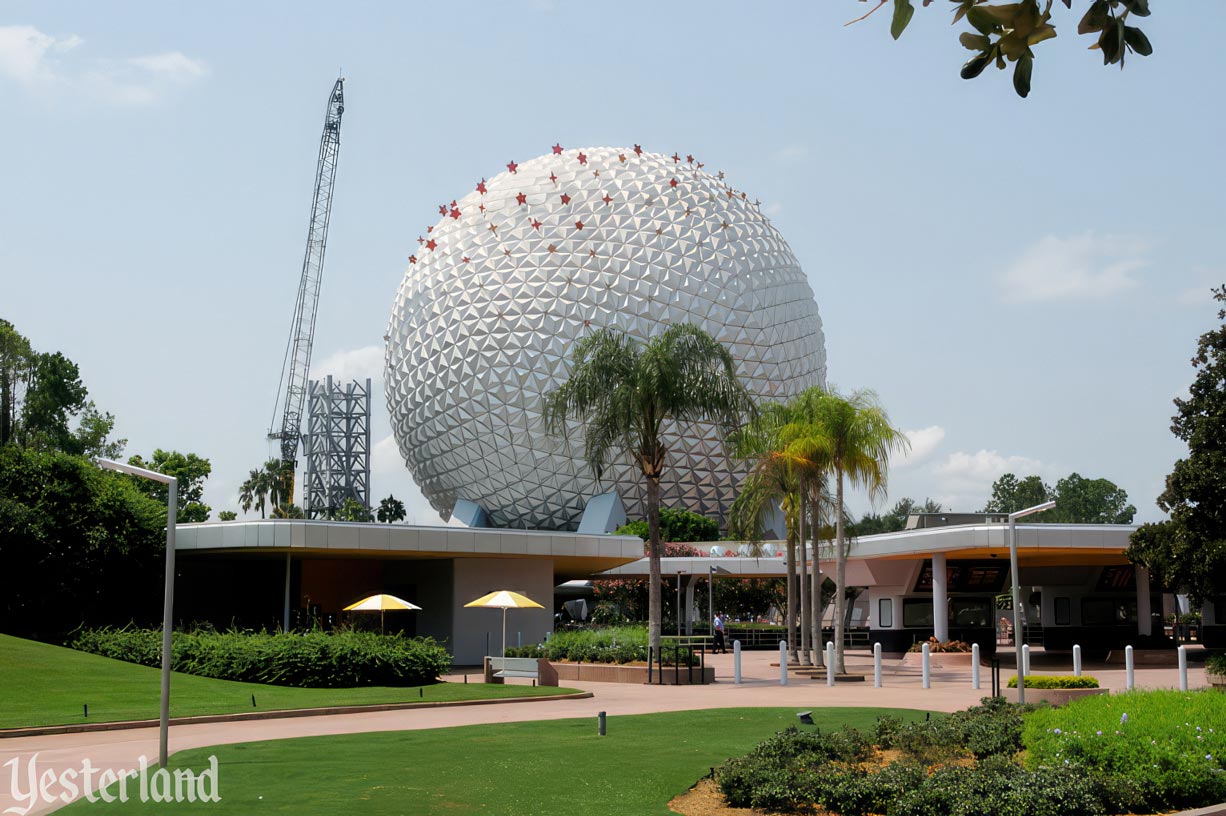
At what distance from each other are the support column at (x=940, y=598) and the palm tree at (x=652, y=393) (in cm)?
1249

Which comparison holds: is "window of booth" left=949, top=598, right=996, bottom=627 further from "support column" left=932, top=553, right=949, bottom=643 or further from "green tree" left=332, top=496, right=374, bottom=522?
"green tree" left=332, top=496, right=374, bottom=522

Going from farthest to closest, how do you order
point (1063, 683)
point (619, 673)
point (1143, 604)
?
point (1143, 604)
point (619, 673)
point (1063, 683)

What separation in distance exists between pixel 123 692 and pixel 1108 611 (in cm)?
3819

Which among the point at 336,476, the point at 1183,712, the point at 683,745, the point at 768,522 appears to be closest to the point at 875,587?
the point at 768,522

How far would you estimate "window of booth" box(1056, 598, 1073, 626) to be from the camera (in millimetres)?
48531

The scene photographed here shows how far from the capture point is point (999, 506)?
141 m

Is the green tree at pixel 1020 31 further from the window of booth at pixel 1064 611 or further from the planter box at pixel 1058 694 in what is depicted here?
the window of booth at pixel 1064 611

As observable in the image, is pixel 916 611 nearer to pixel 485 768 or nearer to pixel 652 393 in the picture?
pixel 652 393

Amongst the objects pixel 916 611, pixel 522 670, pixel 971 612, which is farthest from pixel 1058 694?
pixel 916 611

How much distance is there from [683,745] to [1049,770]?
6.87 m

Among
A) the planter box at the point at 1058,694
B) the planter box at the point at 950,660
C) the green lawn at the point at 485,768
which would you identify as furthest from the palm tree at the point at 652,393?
the green lawn at the point at 485,768

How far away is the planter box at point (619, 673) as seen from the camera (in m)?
32.0

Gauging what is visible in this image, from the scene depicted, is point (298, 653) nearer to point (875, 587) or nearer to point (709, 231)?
point (875, 587)

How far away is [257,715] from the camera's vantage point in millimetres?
22766
